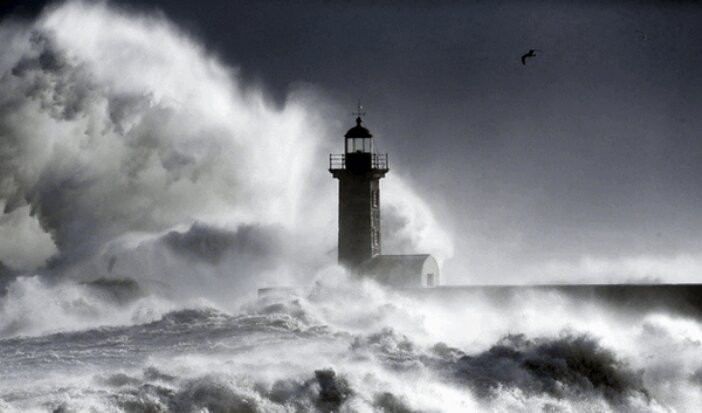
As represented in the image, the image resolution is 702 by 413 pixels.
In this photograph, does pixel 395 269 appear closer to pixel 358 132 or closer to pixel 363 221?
pixel 363 221

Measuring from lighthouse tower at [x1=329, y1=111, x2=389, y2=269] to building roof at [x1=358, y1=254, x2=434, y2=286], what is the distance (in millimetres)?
460

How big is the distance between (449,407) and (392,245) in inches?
732

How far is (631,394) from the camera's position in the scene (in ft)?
71.7

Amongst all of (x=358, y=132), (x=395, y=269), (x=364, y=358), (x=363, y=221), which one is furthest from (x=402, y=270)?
(x=364, y=358)

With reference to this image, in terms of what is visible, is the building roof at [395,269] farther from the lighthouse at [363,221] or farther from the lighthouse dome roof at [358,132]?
the lighthouse dome roof at [358,132]

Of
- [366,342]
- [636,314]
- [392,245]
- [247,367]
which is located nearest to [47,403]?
[247,367]

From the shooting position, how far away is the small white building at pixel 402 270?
32125mm

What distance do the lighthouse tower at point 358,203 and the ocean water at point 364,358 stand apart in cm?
110

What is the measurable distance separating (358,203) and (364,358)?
35.8 feet

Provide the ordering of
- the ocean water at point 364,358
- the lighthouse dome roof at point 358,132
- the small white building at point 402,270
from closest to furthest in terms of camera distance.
Result: 1. the ocean water at point 364,358
2. the small white building at point 402,270
3. the lighthouse dome roof at point 358,132

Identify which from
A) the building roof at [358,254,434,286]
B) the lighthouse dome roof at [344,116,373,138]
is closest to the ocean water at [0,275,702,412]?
the building roof at [358,254,434,286]

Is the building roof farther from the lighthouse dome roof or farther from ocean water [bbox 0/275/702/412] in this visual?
the lighthouse dome roof

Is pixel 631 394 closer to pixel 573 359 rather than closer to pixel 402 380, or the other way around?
pixel 573 359

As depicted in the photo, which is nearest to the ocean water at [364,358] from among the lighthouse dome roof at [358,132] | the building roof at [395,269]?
the building roof at [395,269]
